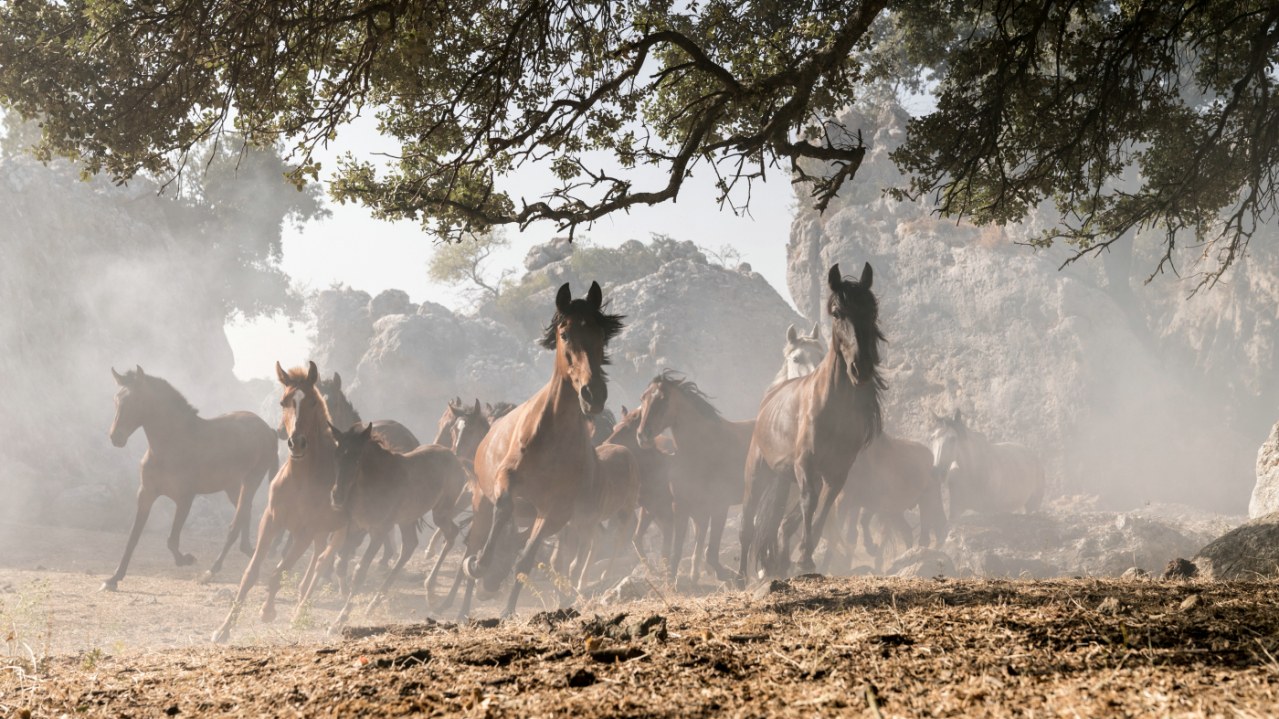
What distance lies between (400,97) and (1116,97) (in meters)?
6.11

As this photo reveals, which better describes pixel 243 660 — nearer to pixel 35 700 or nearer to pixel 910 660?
pixel 35 700

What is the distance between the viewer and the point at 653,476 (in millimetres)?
12930

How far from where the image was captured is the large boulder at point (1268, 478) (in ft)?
28.5

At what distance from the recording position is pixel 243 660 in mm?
3574

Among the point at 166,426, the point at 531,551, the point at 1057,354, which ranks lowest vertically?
the point at 531,551

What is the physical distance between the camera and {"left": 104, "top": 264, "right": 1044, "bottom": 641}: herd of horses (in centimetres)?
790

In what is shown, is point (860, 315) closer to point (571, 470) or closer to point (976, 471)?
point (571, 470)

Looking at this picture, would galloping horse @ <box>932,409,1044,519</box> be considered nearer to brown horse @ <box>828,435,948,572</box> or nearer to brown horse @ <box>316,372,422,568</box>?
brown horse @ <box>828,435,948,572</box>

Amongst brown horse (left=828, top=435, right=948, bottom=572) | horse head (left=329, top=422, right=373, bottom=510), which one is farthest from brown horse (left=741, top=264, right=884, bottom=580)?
horse head (left=329, top=422, right=373, bottom=510)

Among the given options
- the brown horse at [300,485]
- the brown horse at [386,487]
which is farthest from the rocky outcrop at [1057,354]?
the brown horse at [300,485]

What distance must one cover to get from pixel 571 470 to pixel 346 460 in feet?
10.2

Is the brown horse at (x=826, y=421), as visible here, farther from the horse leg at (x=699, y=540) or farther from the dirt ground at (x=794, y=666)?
the dirt ground at (x=794, y=666)

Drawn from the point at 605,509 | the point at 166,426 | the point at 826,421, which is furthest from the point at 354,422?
the point at 826,421

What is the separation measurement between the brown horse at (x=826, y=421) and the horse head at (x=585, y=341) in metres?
2.41
